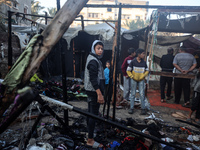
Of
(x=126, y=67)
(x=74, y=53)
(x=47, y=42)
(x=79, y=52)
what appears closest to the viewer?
(x=47, y=42)

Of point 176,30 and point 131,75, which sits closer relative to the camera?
point 131,75

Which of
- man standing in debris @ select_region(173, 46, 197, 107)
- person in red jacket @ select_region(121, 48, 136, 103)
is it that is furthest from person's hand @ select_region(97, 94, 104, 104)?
man standing in debris @ select_region(173, 46, 197, 107)

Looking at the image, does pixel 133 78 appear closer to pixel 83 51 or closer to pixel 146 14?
pixel 83 51

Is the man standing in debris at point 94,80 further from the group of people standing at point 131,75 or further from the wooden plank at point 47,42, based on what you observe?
the wooden plank at point 47,42

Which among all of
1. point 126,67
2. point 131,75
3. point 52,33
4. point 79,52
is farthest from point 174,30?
point 52,33

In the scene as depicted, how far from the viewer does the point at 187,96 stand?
225 inches

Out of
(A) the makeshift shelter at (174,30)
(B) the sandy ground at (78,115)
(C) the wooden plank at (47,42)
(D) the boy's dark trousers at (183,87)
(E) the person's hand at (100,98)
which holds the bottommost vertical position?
(B) the sandy ground at (78,115)

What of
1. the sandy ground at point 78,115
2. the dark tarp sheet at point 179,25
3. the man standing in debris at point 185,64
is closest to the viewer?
the sandy ground at point 78,115

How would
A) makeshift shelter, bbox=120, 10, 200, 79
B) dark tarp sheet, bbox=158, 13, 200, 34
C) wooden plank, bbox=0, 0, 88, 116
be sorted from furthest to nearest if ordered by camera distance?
dark tarp sheet, bbox=158, 13, 200, 34 → makeshift shelter, bbox=120, 10, 200, 79 → wooden plank, bbox=0, 0, 88, 116

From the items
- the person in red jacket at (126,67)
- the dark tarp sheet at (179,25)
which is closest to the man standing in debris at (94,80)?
the person in red jacket at (126,67)

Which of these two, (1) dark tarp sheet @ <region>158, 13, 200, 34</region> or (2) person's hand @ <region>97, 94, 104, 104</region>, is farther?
(1) dark tarp sheet @ <region>158, 13, 200, 34</region>

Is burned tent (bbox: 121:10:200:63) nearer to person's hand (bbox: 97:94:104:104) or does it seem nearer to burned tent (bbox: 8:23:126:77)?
burned tent (bbox: 8:23:126:77)

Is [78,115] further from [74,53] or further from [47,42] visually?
[74,53]

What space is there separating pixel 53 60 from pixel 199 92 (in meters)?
9.03
